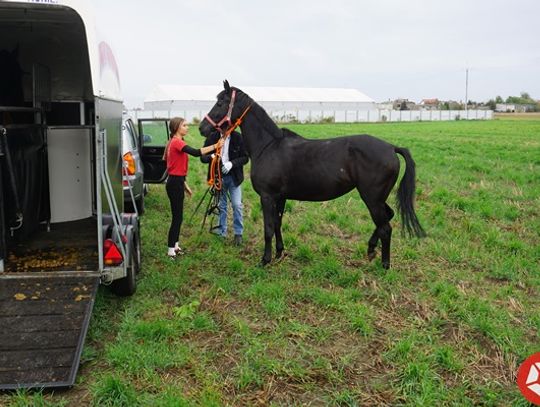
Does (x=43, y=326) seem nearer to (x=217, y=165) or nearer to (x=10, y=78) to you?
(x=217, y=165)

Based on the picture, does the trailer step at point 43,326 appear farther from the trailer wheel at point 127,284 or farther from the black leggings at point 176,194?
the black leggings at point 176,194

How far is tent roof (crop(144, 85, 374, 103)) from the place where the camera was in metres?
58.2

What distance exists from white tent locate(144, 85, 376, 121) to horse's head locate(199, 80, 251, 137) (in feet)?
154

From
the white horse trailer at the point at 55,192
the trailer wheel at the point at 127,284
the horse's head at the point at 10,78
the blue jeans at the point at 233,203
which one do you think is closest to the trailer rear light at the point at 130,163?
the white horse trailer at the point at 55,192

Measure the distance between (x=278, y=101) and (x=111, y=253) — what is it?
58.2m

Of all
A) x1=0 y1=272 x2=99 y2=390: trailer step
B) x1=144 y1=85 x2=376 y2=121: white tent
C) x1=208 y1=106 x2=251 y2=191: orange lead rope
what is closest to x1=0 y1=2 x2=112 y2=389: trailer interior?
x1=0 y1=272 x2=99 y2=390: trailer step

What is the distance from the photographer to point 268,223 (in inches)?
244

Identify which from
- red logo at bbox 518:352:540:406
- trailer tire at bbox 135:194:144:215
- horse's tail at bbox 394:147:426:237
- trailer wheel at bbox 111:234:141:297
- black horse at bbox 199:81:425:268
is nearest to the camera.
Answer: red logo at bbox 518:352:540:406

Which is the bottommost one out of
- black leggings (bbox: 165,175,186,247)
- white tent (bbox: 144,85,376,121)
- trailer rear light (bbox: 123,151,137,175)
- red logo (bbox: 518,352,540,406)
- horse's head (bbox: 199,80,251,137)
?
red logo (bbox: 518,352,540,406)

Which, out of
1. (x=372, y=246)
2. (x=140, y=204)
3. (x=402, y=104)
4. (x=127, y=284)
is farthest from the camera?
(x=402, y=104)

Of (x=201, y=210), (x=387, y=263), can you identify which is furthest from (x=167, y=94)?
(x=387, y=263)

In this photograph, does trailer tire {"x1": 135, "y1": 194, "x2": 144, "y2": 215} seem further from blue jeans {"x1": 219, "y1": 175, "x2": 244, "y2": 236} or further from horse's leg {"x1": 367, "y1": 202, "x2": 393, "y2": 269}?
horse's leg {"x1": 367, "y1": 202, "x2": 393, "y2": 269}

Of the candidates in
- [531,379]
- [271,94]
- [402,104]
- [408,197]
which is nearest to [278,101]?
[271,94]

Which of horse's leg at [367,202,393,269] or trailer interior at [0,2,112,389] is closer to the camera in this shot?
trailer interior at [0,2,112,389]
